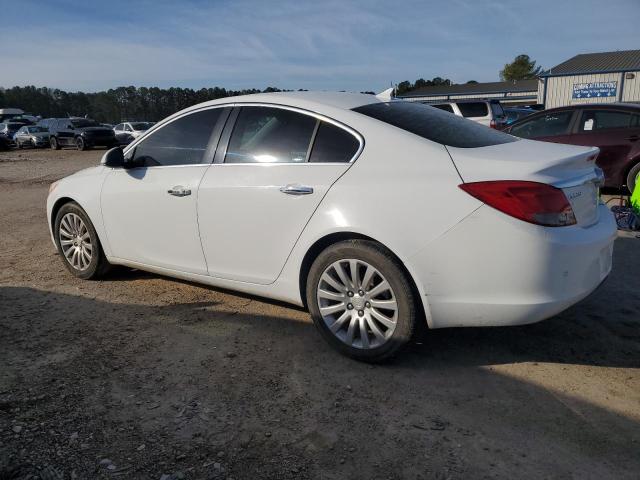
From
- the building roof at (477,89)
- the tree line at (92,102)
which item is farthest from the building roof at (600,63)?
the tree line at (92,102)

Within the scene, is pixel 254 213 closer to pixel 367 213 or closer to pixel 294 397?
pixel 367 213

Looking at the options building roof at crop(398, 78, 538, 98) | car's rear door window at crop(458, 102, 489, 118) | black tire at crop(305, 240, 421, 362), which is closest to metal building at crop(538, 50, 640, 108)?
building roof at crop(398, 78, 538, 98)

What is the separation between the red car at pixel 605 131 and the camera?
27.0 ft

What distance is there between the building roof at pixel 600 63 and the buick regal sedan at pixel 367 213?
3927 cm

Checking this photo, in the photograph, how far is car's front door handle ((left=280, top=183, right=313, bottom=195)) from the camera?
10.9ft

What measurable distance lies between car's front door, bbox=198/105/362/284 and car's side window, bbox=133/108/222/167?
0.22 m

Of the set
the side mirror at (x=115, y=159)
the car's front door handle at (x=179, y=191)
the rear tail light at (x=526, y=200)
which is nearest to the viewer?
the rear tail light at (x=526, y=200)

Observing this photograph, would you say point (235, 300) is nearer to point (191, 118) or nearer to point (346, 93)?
point (191, 118)

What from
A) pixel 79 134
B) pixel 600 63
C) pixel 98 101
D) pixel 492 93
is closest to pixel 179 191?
pixel 79 134

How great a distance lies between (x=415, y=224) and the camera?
9.57 ft

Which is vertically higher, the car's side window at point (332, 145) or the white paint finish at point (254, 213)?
the car's side window at point (332, 145)

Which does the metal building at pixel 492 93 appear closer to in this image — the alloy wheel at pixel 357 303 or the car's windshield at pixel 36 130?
the car's windshield at pixel 36 130

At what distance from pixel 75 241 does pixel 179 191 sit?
1641 mm

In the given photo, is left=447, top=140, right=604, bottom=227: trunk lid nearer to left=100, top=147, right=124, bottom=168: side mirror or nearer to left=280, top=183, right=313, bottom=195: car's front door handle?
left=280, top=183, right=313, bottom=195: car's front door handle
